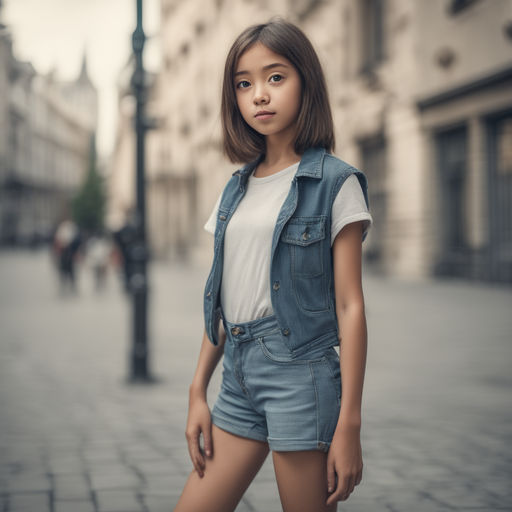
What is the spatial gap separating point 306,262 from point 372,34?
19349 millimetres

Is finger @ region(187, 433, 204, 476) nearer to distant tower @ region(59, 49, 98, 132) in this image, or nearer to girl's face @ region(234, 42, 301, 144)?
girl's face @ region(234, 42, 301, 144)

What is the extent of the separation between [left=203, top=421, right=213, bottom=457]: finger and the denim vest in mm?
369

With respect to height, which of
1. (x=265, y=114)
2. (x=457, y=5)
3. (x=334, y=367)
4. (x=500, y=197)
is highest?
(x=457, y=5)

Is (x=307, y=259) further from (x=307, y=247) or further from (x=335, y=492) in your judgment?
Answer: (x=335, y=492)

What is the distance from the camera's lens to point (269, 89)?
6.79 feet

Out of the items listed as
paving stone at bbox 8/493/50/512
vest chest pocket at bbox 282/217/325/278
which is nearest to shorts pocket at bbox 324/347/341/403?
vest chest pocket at bbox 282/217/325/278

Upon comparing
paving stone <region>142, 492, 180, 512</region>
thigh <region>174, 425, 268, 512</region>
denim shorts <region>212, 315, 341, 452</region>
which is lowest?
paving stone <region>142, 492, 180, 512</region>

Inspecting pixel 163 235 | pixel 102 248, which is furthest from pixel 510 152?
pixel 163 235

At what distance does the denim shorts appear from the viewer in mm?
1933

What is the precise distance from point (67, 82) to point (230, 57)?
13345 cm

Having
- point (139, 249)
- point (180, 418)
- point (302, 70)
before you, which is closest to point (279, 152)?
point (302, 70)

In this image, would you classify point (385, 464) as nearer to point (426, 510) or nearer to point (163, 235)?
point (426, 510)

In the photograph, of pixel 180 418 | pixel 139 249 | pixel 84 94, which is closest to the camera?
pixel 180 418

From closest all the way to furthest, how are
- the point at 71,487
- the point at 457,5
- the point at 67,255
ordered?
1. the point at 71,487
2. the point at 457,5
3. the point at 67,255
